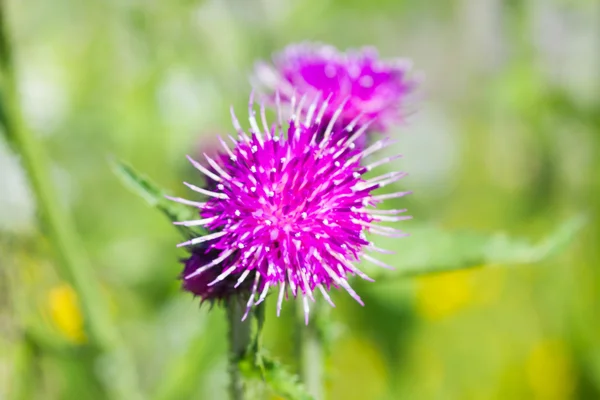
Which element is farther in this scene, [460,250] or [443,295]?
[443,295]

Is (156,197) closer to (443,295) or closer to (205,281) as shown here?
(205,281)

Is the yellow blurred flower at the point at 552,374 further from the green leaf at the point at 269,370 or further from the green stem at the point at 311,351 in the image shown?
the green leaf at the point at 269,370

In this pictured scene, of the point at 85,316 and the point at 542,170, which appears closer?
the point at 85,316

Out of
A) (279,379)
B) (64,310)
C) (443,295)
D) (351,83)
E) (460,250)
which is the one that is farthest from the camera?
(443,295)

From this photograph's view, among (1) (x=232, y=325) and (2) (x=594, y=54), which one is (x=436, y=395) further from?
(2) (x=594, y=54)

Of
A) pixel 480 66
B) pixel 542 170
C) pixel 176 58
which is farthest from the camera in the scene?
pixel 480 66

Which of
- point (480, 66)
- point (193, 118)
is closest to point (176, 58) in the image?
point (193, 118)

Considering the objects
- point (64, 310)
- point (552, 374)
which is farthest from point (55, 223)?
point (552, 374)
